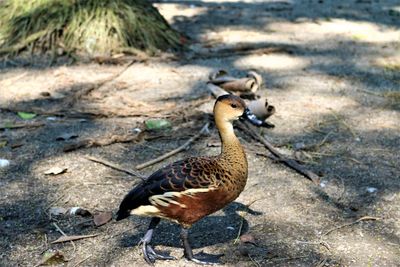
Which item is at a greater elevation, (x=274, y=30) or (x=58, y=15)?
Answer: (x=58, y=15)

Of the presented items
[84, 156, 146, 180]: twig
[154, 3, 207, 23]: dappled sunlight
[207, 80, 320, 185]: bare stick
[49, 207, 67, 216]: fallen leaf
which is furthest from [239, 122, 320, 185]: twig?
[154, 3, 207, 23]: dappled sunlight

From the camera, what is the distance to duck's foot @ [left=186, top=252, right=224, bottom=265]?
10.7ft

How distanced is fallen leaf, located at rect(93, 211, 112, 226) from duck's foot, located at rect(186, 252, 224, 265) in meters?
0.66

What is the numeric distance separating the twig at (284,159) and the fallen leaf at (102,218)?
1344mm

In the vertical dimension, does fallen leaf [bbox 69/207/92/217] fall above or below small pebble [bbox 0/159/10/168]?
below

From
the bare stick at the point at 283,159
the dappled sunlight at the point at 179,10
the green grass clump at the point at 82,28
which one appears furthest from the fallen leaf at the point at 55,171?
the dappled sunlight at the point at 179,10

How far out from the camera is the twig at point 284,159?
4.18 meters

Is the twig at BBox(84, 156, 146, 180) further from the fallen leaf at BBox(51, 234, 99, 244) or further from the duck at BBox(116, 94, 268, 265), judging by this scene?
the duck at BBox(116, 94, 268, 265)

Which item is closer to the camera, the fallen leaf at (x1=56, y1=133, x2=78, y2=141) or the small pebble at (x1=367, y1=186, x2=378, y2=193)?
the small pebble at (x1=367, y1=186, x2=378, y2=193)

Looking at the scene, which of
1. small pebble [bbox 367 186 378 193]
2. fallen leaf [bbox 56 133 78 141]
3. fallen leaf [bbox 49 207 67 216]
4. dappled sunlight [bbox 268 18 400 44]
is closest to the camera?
fallen leaf [bbox 49 207 67 216]

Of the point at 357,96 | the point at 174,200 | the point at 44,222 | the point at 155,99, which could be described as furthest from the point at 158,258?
the point at 357,96

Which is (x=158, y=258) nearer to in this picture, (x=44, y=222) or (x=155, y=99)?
(x=44, y=222)

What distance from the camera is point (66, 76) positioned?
6117 mm

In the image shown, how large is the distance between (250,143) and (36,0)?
11.5 ft
